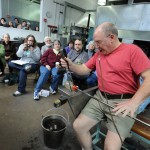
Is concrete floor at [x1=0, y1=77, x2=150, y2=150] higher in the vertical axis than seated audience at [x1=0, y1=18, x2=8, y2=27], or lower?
lower

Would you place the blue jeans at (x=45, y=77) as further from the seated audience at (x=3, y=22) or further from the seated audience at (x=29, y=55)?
the seated audience at (x=3, y=22)

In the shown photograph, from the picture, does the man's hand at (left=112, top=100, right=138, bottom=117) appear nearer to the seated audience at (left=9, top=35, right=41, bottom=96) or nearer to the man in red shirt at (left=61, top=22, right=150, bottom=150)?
the man in red shirt at (left=61, top=22, right=150, bottom=150)

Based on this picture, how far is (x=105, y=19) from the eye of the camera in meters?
5.91

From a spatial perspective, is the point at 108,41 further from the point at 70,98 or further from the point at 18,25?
the point at 18,25

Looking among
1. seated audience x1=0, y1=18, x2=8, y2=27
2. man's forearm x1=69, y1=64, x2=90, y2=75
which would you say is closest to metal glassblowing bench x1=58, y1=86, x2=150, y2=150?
man's forearm x1=69, y1=64, x2=90, y2=75

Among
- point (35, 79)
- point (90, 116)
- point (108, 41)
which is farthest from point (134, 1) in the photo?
point (90, 116)

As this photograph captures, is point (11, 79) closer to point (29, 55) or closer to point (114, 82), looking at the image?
point (29, 55)

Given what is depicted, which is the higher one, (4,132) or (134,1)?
(134,1)

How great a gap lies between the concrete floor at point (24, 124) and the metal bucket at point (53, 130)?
0.10 metres

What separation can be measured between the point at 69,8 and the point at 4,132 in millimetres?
7099

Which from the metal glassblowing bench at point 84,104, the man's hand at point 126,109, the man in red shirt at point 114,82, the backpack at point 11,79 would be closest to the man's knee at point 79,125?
the man in red shirt at point 114,82

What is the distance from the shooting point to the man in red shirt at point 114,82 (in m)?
1.17

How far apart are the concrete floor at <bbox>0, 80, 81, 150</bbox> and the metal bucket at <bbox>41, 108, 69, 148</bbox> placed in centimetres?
10

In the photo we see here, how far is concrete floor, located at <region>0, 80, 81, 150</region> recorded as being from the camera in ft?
5.61
